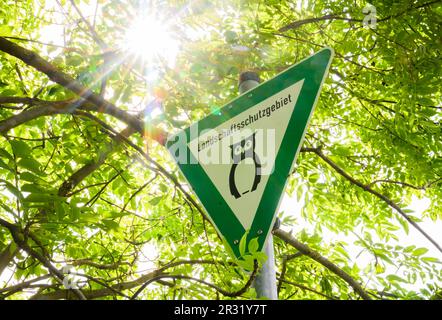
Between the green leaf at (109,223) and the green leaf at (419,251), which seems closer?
the green leaf at (109,223)

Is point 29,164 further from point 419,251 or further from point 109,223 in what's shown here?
point 419,251

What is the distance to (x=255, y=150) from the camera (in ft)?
4.42

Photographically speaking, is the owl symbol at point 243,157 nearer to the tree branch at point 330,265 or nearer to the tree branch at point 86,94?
the tree branch at point 86,94

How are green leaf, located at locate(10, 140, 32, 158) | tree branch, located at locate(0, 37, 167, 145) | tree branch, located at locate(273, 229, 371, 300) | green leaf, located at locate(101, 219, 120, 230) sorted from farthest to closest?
tree branch, located at locate(273, 229, 371, 300) → tree branch, located at locate(0, 37, 167, 145) → green leaf, located at locate(101, 219, 120, 230) → green leaf, located at locate(10, 140, 32, 158)

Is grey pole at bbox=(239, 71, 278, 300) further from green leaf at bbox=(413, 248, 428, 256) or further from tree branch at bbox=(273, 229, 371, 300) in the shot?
green leaf at bbox=(413, 248, 428, 256)

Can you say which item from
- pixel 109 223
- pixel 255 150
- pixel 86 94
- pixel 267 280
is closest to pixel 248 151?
pixel 255 150

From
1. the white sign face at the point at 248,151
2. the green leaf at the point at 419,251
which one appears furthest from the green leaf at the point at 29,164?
the green leaf at the point at 419,251

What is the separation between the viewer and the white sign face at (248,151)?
132 centimetres

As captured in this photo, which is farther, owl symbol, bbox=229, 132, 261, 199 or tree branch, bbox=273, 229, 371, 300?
tree branch, bbox=273, 229, 371, 300

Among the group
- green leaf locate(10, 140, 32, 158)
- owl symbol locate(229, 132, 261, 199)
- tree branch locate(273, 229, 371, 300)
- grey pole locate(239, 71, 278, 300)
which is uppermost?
green leaf locate(10, 140, 32, 158)

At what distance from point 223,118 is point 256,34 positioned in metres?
1.10

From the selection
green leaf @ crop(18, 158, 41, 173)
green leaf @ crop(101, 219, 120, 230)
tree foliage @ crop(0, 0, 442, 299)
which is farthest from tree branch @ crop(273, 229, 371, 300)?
green leaf @ crop(18, 158, 41, 173)

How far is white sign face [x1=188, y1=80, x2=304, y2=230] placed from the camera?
132 centimetres
